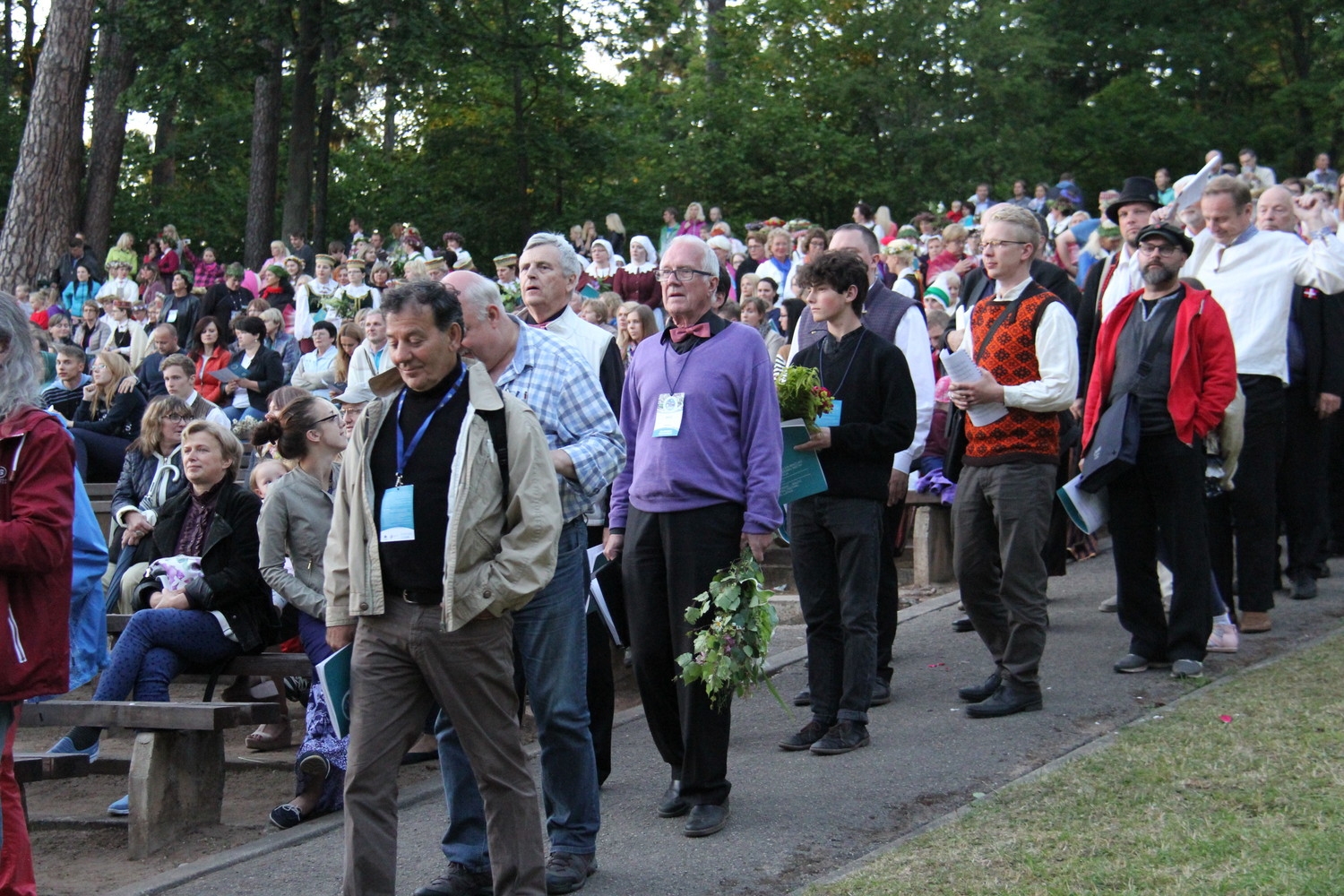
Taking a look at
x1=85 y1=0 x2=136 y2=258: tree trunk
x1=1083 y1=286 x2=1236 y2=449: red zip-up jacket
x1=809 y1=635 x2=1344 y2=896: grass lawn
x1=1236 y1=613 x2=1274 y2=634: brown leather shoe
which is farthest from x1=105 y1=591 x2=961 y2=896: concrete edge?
x1=85 y1=0 x2=136 y2=258: tree trunk

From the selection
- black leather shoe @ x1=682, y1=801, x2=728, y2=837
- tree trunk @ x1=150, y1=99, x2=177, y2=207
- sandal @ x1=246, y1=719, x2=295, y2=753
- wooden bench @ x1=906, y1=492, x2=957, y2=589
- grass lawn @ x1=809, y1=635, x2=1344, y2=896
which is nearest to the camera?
grass lawn @ x1=809, y1=635, x2=1344, y2=896

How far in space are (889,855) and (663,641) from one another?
119 cm

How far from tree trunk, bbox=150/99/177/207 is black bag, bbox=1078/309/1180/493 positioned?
33577 mm

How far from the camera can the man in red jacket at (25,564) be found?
453cm

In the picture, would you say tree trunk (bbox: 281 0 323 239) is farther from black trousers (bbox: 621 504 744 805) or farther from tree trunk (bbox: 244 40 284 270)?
black trousers (bbox: 621 504 744 805)

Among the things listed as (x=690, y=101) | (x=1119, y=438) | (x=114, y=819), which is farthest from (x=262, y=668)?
(x=690, y=101)

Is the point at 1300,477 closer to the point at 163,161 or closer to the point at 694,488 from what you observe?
the point at 694,488

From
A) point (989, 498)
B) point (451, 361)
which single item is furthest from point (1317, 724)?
point (451, 361)

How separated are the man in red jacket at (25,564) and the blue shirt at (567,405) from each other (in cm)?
148

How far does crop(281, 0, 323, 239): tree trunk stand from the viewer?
28125 millimetres

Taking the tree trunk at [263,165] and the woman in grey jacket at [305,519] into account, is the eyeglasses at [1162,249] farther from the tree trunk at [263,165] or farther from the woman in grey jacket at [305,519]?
the tree trunk at [263,165]

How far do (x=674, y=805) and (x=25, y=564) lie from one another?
8.28ft

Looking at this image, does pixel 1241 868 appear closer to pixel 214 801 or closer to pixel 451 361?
pixel 451 361

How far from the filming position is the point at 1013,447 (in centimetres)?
682
